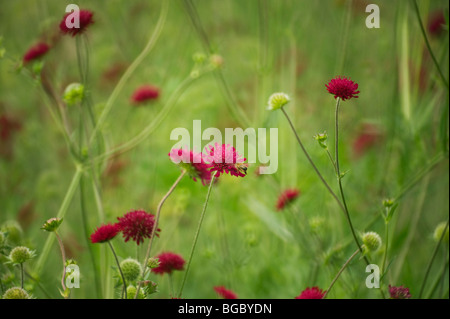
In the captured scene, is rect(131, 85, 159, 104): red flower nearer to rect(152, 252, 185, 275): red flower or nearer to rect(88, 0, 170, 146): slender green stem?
rect(88, 0, 170, 146): slender green stem

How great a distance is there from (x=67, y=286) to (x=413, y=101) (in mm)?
733

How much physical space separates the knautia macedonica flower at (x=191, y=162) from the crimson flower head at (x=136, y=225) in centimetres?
7

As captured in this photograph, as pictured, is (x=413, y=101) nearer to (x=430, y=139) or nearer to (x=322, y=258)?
(x=430, y=139)

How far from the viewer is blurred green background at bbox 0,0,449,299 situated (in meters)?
0.75

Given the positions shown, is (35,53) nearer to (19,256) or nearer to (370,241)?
(19,256)

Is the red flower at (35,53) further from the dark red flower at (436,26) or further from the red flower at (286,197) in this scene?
the dark red flower at (436,26)

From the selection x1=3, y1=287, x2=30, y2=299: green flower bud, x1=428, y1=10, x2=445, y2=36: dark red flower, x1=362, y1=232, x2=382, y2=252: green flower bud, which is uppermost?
x1=428, y1=10, x2=445, y2=36: dark red flower

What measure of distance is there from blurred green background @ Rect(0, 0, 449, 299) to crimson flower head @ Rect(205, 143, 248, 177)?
0.26m

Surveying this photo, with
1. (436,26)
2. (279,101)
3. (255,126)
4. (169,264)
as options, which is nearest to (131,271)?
(169,264)

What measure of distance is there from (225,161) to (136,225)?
0.40 ft

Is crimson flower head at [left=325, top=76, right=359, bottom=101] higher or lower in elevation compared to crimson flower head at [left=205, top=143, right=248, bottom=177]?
higher

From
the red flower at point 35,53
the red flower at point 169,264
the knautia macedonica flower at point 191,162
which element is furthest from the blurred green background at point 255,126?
the knautia macedonica flower at point 191,162

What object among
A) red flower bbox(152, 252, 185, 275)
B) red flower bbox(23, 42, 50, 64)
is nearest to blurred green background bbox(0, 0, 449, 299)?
red flower bbox(23, 42, 50, 64)

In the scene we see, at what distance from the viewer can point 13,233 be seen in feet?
1.99
